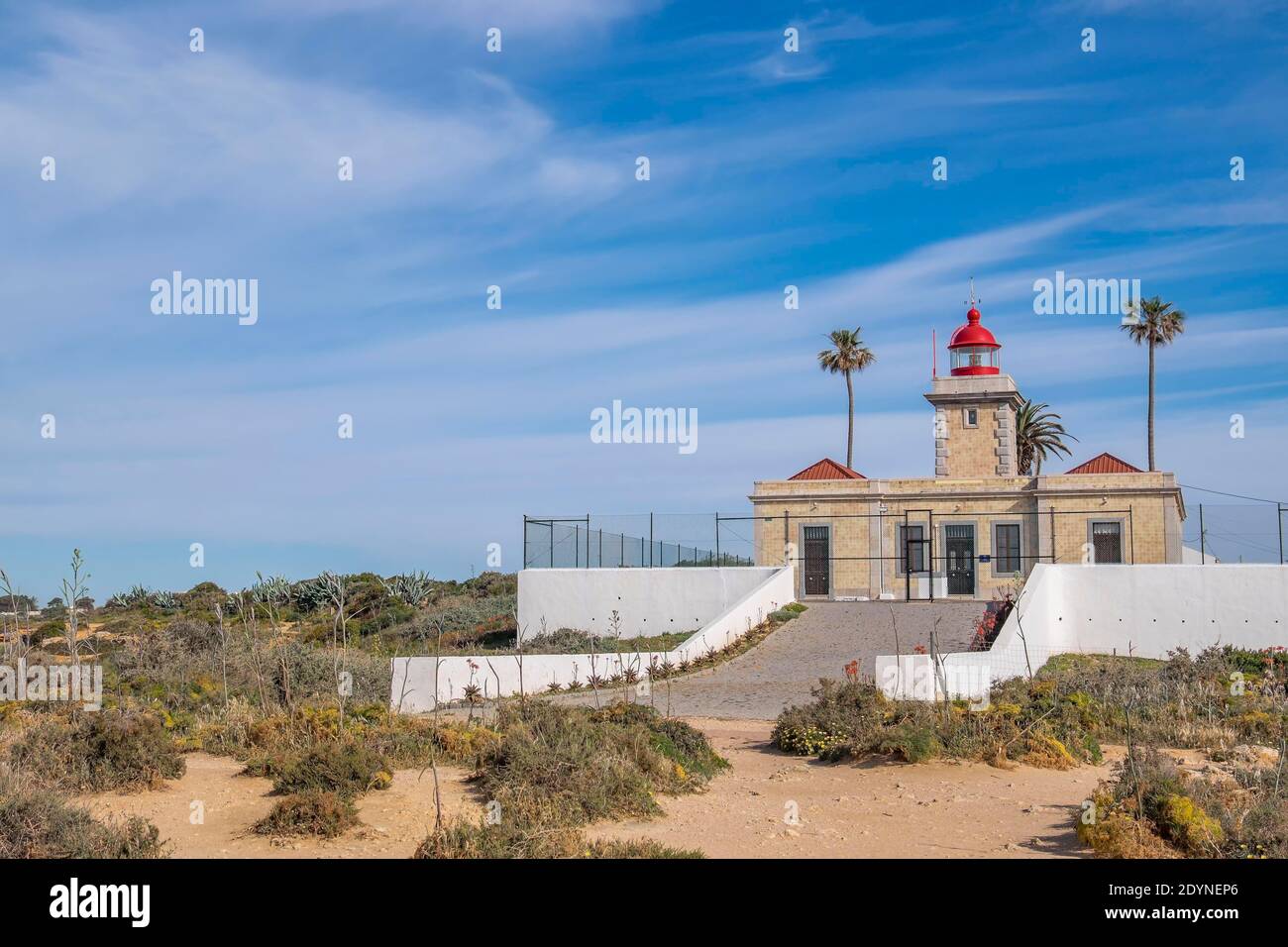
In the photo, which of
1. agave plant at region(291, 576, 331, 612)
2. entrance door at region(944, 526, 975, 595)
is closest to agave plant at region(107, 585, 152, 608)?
agave plant at region(291, 576, 331, 612)

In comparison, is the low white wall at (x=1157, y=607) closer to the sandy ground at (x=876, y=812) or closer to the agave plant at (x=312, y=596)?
the sandy ground at (x=876, y=812)

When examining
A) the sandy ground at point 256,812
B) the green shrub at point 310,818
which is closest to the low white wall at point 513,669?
the sandy ground at point 256,812

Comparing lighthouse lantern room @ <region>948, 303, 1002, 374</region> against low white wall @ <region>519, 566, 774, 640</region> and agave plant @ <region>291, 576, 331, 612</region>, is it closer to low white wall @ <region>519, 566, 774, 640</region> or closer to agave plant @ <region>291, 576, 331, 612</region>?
low white wall @ <region>519, 566, 774, 640</region>

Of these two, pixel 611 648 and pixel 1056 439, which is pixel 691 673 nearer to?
pixel 611 648

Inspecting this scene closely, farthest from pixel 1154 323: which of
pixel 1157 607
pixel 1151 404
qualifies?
pixel 1157 607

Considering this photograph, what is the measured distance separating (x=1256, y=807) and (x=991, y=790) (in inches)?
103

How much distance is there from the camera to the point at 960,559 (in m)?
36.0

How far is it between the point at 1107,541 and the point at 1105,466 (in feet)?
9.12

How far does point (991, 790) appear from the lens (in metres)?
11.1

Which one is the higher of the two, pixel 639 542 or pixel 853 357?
pixel 853 357

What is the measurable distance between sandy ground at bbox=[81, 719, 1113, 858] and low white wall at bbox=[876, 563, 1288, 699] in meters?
14.4

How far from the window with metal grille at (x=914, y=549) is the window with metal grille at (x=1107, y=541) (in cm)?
479

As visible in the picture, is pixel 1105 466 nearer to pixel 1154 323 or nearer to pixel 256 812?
pixel 1154 323
